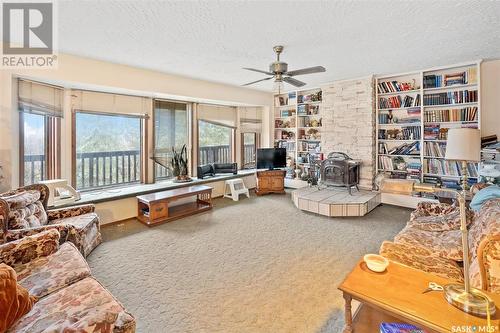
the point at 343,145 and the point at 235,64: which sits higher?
the point at 235,64

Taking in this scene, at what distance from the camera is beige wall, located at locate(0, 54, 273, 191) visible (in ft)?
9.87

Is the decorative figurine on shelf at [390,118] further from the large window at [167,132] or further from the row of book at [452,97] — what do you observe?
the large window at [167,132]

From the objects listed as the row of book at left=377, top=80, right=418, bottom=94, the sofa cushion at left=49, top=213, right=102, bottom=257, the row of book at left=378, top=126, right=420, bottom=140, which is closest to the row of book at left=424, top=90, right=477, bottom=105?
the row of book at left=377, top=80, right=418, bottom=94

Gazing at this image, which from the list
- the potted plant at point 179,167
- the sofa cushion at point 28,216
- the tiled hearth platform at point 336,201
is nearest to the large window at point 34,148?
the sofa cushion at point 28,216

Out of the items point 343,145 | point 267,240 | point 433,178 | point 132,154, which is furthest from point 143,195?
point 433,178

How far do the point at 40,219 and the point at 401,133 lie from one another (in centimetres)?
590

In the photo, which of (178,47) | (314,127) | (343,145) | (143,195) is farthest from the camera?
(314,127)

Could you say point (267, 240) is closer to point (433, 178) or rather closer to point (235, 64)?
point (235, 64)

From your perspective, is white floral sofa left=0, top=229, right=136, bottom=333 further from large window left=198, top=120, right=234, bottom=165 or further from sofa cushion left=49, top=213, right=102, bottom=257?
large window left=198, top=120, right=234, bottom=165

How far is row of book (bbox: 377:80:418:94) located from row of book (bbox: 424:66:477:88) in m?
0.27

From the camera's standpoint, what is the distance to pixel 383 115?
5.04 meters

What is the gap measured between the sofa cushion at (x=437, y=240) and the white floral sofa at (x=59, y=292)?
2344mm

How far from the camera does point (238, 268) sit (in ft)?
8.55

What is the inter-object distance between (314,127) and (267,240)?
374 centimetres
